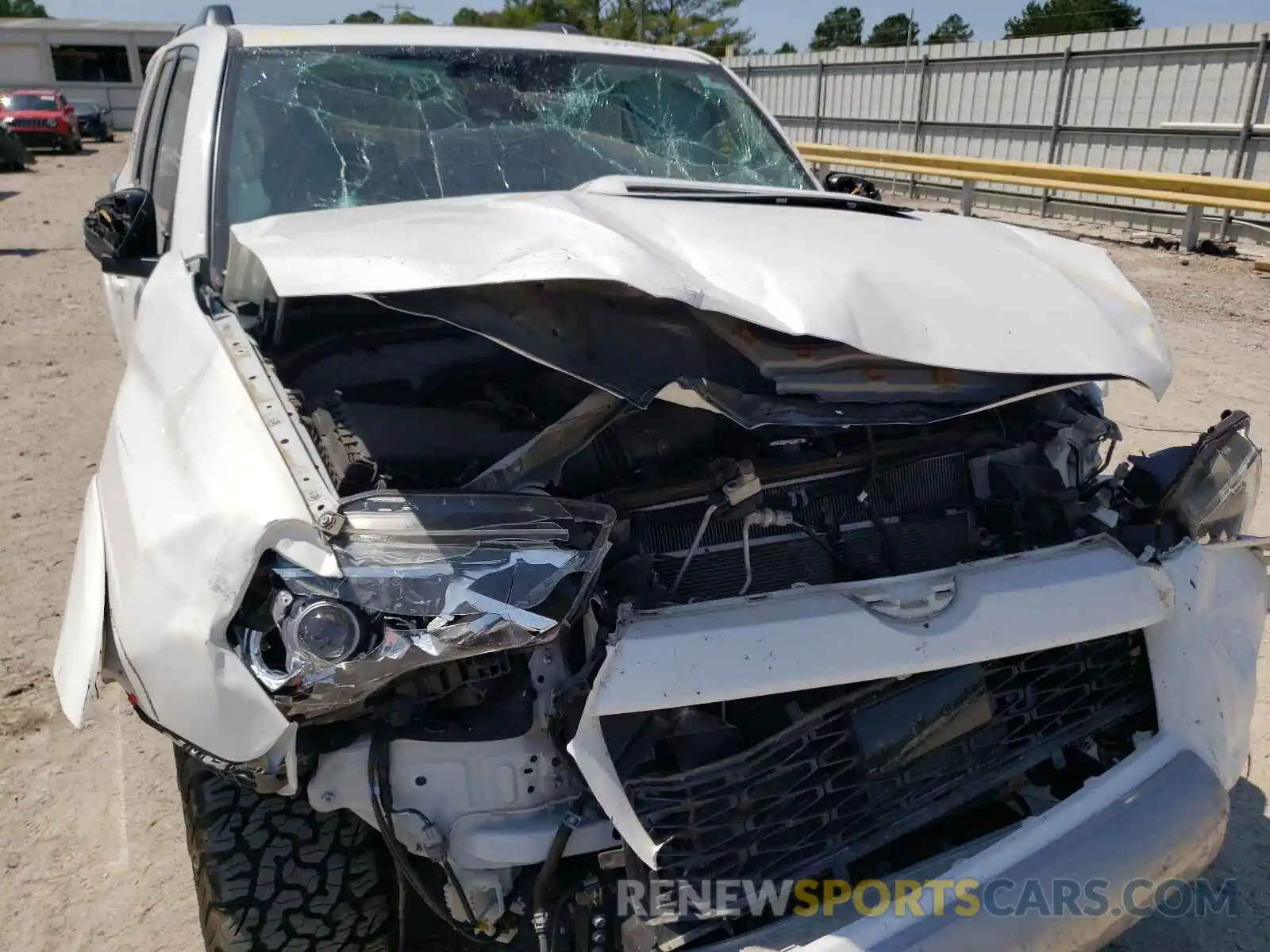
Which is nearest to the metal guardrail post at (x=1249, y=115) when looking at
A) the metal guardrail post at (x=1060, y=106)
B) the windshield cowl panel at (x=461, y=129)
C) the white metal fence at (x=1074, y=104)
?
the white metal fence at (x=1074, y=104)

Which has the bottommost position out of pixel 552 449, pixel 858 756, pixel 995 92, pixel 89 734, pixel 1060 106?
pixel 89 734

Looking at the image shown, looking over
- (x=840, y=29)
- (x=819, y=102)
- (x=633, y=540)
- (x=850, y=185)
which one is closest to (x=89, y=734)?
(x=633, y=540)

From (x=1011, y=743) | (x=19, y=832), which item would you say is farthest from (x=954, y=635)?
(x=19, y=832)

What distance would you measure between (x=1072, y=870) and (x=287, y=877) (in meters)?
1.41

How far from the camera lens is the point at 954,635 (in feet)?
5.56

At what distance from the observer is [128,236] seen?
9.02 feet

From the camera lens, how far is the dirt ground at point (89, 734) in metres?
2.27

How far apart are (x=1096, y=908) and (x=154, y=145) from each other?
389 cm

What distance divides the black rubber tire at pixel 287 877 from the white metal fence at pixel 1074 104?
11.5m

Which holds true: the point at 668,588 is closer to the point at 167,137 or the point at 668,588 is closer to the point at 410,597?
the point at 410,597

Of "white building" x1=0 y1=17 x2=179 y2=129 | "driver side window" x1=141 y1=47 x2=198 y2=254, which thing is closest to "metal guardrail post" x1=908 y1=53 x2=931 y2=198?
"driver side window" x1=141 y1=47 x2=198 y2=254

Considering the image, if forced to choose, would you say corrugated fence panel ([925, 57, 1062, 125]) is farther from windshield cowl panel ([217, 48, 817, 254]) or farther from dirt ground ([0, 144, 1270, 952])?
windshield cowl panel ([217, 48, 817, 254])

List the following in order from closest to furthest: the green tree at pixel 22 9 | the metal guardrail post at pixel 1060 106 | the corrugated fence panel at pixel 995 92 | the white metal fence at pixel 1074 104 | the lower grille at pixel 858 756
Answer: the lower grille at pixel 858 756 < the white metal fence at pixel 1074 104 < the metal guardrail post at pixel 1060 106 < the corrugated fence panel at pixel 995 92 < the green tree at pixel 22 9

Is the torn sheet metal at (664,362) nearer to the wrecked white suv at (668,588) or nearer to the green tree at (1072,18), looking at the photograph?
the wrecked white suv at (668,588)
